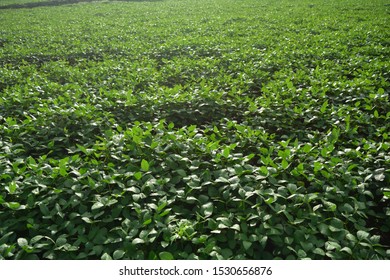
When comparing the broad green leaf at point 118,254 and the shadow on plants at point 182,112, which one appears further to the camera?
the shadow on plants at point 182,112

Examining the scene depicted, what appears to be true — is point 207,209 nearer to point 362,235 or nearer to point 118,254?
point 118,254

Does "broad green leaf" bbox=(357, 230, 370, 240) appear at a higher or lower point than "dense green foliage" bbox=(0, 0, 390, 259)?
lower

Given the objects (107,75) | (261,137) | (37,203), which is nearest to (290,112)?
(261,137)

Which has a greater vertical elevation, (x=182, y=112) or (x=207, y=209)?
(x=182, y=112)

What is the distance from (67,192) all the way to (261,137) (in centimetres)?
182

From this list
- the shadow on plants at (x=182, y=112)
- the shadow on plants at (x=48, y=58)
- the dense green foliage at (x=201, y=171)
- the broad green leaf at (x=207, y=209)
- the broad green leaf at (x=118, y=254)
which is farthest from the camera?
the shadow on plants at (x=48, y=58)

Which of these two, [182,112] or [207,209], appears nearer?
[207,209]

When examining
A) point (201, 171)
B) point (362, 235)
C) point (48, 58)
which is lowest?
point (362, 235)

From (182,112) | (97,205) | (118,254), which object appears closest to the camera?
(118,254)

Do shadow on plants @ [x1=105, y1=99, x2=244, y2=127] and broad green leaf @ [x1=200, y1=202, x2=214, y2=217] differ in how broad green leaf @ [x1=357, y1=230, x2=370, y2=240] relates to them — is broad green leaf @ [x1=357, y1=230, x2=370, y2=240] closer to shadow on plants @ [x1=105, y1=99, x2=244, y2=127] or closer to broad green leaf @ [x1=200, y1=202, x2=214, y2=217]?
broad green leaf @ [x1=200, y1=202, x2=214, y2=217]

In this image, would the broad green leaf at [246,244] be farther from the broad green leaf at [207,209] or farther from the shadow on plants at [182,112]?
the shadow on plants at [182,112]

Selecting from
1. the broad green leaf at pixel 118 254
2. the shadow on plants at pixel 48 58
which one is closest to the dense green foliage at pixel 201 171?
the broad green leaf at pixel 118 254

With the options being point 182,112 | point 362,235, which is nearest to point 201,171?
point 362,235

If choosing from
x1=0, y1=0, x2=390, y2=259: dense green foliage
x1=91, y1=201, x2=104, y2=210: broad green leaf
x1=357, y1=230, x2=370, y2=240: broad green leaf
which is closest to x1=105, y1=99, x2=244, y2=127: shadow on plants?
x1=0, y1=0, x2=390, y2=259: dense green foliage
